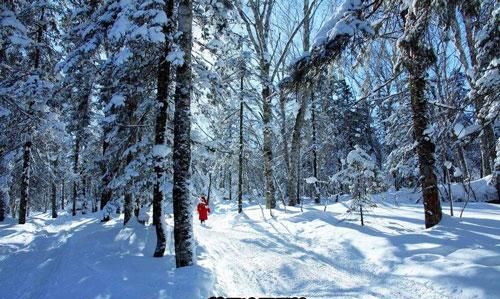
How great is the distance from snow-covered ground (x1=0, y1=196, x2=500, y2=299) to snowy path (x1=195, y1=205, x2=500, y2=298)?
0.07 feet

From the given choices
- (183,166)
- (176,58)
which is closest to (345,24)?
(176,58)

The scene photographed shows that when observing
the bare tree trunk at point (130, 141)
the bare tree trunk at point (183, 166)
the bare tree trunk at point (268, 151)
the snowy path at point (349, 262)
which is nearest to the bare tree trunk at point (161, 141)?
the bare tree trunk at point (183, 166)

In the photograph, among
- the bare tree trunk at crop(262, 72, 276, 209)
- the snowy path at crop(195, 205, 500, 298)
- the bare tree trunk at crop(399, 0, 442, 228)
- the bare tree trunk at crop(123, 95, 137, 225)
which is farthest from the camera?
the bare tree trunk at crop(262, 72, 276, 209)

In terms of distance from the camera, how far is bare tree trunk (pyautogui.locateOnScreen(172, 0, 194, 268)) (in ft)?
27.0

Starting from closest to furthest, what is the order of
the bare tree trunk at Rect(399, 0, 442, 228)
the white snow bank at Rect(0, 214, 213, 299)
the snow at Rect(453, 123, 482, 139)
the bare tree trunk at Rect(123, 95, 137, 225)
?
the snow at Rect(453, 123, 482, 139) → the white snow bank at Rect(0, 214, 213, 299) → the bare tree trunk at Rect(399, 0, 442, 228) → the bare tree trunk at Rect(123, 95, 137, 225)

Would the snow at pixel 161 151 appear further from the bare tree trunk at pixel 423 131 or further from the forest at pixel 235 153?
the bare tree trunk at pixel 423 131

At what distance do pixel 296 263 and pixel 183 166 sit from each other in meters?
3.52

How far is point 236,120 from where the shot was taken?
2467 centimetres

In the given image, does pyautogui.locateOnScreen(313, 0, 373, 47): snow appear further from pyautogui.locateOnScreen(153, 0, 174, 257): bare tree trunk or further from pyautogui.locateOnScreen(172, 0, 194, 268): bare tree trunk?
pyautogui.locateOnScreen(153, 0, 174, 257): bare tree trunk

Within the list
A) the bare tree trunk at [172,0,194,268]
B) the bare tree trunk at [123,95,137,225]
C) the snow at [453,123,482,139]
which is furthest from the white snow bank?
the snow at [453,123,482,139]

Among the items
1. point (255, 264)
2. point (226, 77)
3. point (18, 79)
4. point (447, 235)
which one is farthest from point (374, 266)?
point (18, 79)

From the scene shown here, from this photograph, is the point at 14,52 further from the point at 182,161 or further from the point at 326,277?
the point at 326,277

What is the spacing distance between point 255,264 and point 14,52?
1521 centimetres

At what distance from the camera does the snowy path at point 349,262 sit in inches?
255
